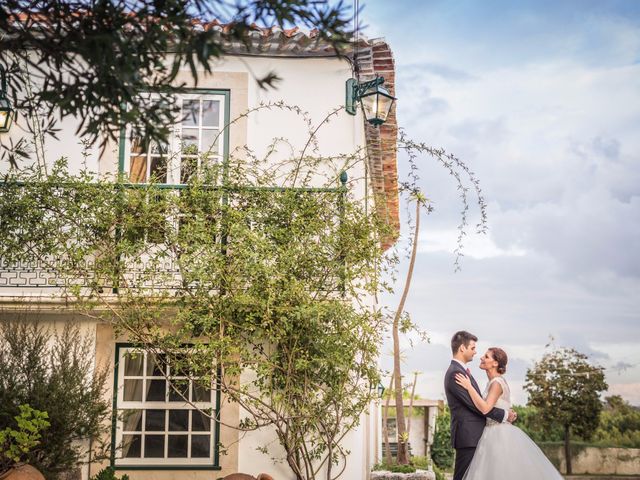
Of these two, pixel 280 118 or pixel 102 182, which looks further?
pixel 280 118

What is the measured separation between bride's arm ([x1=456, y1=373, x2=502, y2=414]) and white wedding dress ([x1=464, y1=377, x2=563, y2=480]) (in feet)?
0.27

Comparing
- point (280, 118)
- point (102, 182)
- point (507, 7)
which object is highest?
point (507, 7)

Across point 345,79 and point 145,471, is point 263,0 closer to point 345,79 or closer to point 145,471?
point 345,79

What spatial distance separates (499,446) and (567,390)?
1665 centimetres

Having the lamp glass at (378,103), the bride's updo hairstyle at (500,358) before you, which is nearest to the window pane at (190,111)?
the lamp glass at (378,103)

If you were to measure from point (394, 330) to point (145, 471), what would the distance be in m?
3.87

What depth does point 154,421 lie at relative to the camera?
464 inches

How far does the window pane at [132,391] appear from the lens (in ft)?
38.7

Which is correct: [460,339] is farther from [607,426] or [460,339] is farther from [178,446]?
[607,426]

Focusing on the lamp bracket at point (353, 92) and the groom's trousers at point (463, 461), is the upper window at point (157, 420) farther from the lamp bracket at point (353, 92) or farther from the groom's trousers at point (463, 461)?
the lamp bracket at point (353, 92)

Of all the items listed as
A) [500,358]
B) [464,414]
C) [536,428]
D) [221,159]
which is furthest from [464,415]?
[536,428]

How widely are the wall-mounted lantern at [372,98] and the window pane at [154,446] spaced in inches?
205

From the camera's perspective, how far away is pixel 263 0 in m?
5.22

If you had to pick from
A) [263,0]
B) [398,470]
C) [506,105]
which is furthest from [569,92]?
[263,0]
